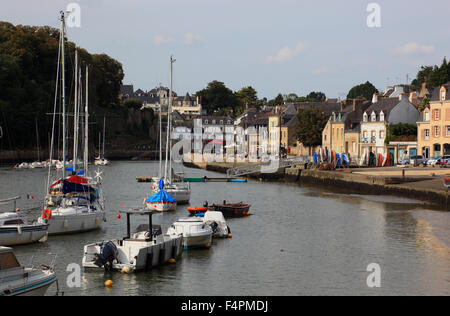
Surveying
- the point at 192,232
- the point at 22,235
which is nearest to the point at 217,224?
the point at 192,232

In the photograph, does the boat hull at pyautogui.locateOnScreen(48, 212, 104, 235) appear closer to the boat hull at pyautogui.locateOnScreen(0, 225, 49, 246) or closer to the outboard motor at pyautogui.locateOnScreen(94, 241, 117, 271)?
the boat hull at pyautogui.locateOnScreen(0, 225, 49, 246)

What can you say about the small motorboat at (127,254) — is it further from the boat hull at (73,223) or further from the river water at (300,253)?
the boat hull at (73,223)

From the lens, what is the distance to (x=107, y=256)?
24.7 meters

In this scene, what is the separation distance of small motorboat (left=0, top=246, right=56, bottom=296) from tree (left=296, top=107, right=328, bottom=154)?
7259cm

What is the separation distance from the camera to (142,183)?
7188 centimetres

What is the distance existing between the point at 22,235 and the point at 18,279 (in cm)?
1102

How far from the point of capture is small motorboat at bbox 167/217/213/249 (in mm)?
29672

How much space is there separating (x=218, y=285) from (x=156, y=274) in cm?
268

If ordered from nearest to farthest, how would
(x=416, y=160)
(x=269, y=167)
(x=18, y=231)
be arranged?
(x=18, y=231) < (x=416, y=160) < (x=269, y=167)

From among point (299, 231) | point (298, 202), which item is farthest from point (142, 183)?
point (299, 231)

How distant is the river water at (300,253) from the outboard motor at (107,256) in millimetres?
448

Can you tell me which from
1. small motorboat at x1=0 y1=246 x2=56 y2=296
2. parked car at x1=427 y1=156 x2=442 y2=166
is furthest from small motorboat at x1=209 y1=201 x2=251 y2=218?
parked car at x1=427 y1=156 x2=442 y2=166

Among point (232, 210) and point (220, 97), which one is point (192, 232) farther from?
point (220, 97)
